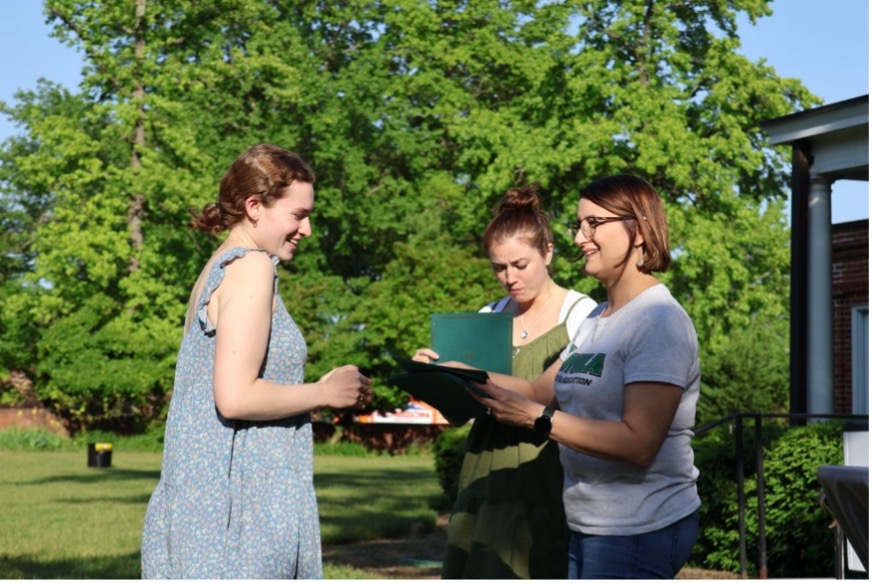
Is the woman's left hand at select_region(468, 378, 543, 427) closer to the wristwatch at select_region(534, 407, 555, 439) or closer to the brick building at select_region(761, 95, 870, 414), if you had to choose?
the wristwatch at select_region(534, 407, 555, 439)

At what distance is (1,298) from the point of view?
147 ft

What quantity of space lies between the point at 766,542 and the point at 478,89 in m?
35.3

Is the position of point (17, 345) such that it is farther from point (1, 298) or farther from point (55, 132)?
point (55, 132)

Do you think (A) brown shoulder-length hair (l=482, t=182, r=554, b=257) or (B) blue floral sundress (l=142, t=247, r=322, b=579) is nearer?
(B) blue floral sundress (l=142, t=247, r=322, b=579)

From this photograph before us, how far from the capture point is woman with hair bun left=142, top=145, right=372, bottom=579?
3.37 meters

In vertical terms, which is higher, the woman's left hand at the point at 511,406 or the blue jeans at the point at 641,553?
the woman's left hand at the point at 511,406

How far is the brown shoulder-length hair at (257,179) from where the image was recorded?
11.8ft

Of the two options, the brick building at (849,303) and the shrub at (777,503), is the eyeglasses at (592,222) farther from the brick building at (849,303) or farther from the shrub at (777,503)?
the brick building at (849,303)

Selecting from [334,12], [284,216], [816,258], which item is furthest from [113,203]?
[284,216]

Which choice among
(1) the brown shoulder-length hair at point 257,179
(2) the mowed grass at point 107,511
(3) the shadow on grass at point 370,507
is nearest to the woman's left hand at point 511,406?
(1) the brown shoulder-length hair at point 257,179

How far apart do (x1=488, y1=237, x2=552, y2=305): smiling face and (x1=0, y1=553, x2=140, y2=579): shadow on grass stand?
7.13m

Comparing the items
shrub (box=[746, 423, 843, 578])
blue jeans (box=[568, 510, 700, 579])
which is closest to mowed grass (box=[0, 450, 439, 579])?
shrub (box=[746, 423, 843, 578])

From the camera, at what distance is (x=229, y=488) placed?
11.2 ft

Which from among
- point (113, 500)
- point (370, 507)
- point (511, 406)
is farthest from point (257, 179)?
point (113, 500)
